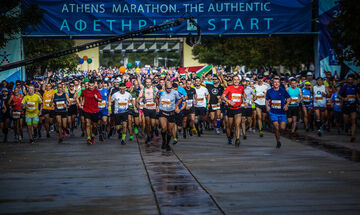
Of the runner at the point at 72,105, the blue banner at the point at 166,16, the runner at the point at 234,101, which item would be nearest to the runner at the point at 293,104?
the runner at the point at 234,101

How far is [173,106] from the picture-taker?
56.9 feet

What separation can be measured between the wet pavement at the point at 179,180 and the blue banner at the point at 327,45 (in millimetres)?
10319

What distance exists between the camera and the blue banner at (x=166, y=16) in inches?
1048

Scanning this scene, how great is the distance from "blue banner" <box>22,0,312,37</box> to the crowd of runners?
2.70 meters

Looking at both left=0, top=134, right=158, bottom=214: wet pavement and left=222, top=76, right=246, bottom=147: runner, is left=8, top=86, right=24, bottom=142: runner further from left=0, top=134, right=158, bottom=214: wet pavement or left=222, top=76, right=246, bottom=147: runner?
left=222, top=76, right=246, bottom=147: runner

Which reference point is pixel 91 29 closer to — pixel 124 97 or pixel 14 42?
pixel 14 42

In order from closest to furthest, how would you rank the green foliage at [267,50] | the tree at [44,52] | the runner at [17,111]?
the runner at [17,111], the tree at [44,52], the green foliage at [267,50]

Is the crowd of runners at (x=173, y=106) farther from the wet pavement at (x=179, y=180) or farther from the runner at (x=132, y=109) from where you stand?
the wet pavement at (x=179, y=180)

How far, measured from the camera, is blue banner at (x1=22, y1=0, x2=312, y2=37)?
87.3 feet

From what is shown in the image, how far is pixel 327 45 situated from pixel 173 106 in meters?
11.8

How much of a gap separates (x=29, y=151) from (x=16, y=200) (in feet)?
25.7

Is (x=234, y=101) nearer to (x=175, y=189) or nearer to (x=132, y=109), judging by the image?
(x=132, y=109)

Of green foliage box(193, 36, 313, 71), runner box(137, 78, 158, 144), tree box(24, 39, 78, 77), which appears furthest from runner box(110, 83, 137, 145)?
green foliage box(193, 36, 313, 71)

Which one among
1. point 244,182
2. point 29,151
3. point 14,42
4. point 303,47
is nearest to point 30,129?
point 29,151
